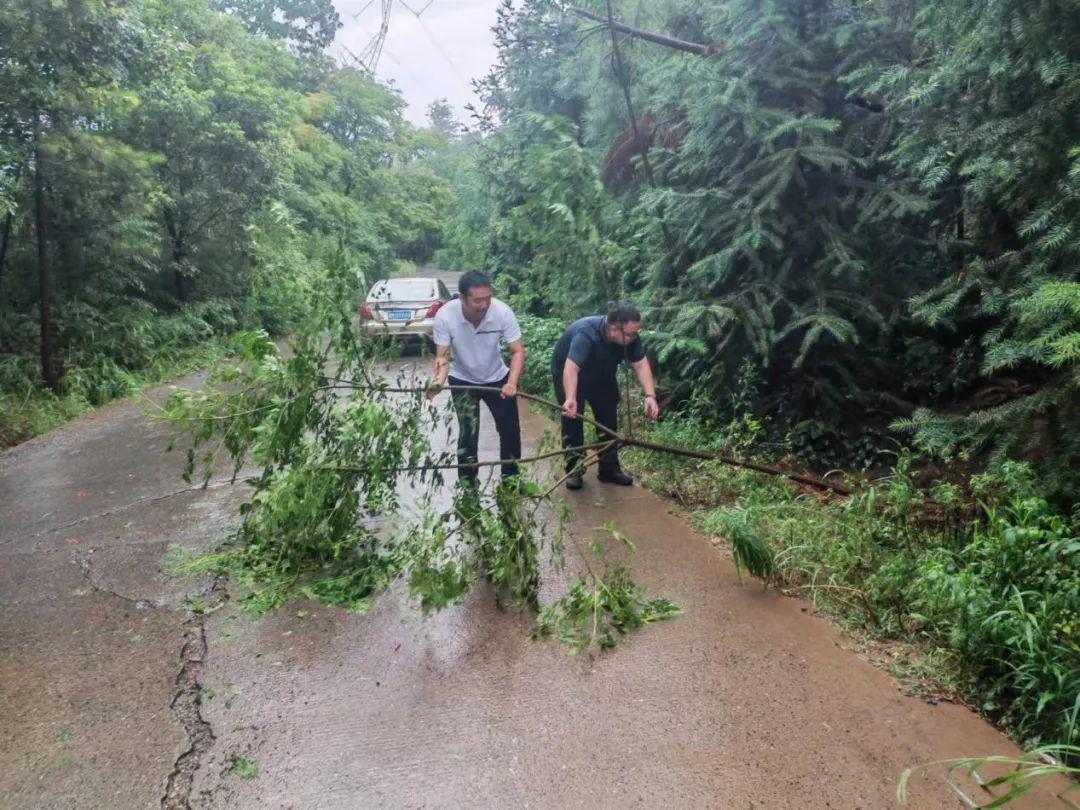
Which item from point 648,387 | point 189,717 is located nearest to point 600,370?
point 648,387

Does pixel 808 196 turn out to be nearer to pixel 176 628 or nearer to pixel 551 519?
pixel 551 519

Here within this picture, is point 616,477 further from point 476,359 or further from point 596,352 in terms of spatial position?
point 476,359

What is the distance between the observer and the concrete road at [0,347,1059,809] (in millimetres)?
2707

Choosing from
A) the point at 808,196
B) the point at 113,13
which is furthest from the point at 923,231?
the point at 113,13

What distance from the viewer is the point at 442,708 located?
3.21 metres

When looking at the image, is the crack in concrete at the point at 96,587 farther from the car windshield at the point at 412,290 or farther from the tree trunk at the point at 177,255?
the tree trunk at the point at 177,255

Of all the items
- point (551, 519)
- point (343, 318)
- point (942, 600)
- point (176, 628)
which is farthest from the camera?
point (551, 519)

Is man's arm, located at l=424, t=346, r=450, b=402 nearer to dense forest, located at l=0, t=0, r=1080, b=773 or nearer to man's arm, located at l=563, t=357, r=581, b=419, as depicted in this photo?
dense forest, located at l=0, t=0, r=1080, b=773

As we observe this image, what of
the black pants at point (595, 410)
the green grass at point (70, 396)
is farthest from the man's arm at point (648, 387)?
the green grass at point (70, 396)

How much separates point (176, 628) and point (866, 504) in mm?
4094

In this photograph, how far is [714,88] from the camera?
616cm

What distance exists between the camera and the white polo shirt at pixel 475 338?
5105 mm

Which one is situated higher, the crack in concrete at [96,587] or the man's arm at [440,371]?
Answer: the man's arm at [440,371]

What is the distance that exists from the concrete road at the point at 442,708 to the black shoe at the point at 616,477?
1.65m
